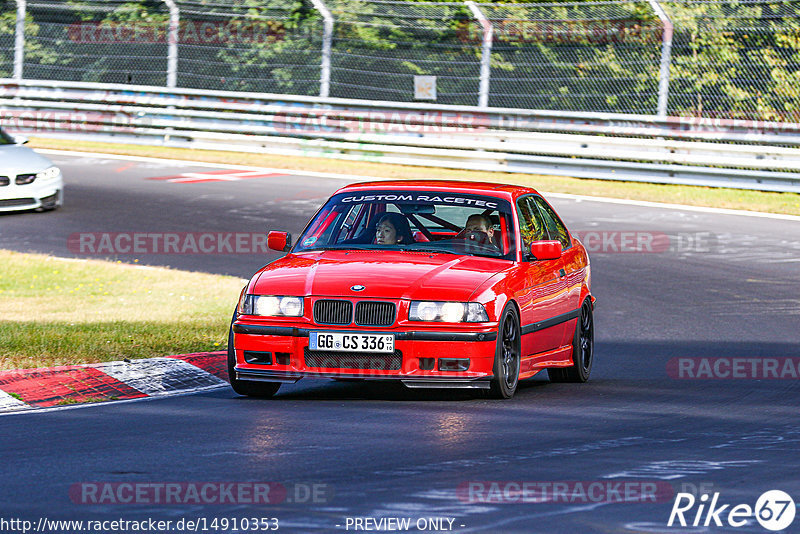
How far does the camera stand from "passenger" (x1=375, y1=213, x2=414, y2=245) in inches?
378

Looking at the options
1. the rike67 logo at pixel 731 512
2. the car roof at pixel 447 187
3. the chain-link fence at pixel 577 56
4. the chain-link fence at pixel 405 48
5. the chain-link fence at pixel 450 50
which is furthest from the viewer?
the chain-link fence at pixel 405 48

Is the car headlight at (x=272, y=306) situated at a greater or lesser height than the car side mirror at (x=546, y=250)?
lesser

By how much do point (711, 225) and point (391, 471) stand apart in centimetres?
1346

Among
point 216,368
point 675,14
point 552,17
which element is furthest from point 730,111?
point 216,368

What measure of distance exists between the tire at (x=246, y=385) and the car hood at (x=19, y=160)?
35.9ft

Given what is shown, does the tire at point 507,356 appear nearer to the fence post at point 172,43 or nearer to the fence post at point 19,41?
the fence post at point 172,43

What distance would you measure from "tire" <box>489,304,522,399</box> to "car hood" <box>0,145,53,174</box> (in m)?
11.8

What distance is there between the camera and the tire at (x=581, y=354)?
10.2m

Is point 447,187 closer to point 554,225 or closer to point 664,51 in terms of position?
point 554,225

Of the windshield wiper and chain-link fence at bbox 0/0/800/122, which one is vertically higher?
the windshield wiper

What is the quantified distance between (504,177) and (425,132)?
2.01 meters

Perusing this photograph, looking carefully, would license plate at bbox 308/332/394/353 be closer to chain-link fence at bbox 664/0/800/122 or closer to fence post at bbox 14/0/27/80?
chain-link fence at bbox 664/0/800/122

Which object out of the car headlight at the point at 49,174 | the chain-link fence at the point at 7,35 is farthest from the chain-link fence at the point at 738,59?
the chain-link fence at the point at 7,35

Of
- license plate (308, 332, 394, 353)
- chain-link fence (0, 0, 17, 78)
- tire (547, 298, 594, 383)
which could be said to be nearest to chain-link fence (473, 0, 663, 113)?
chain-link fence (0, 0, 17, 78)
